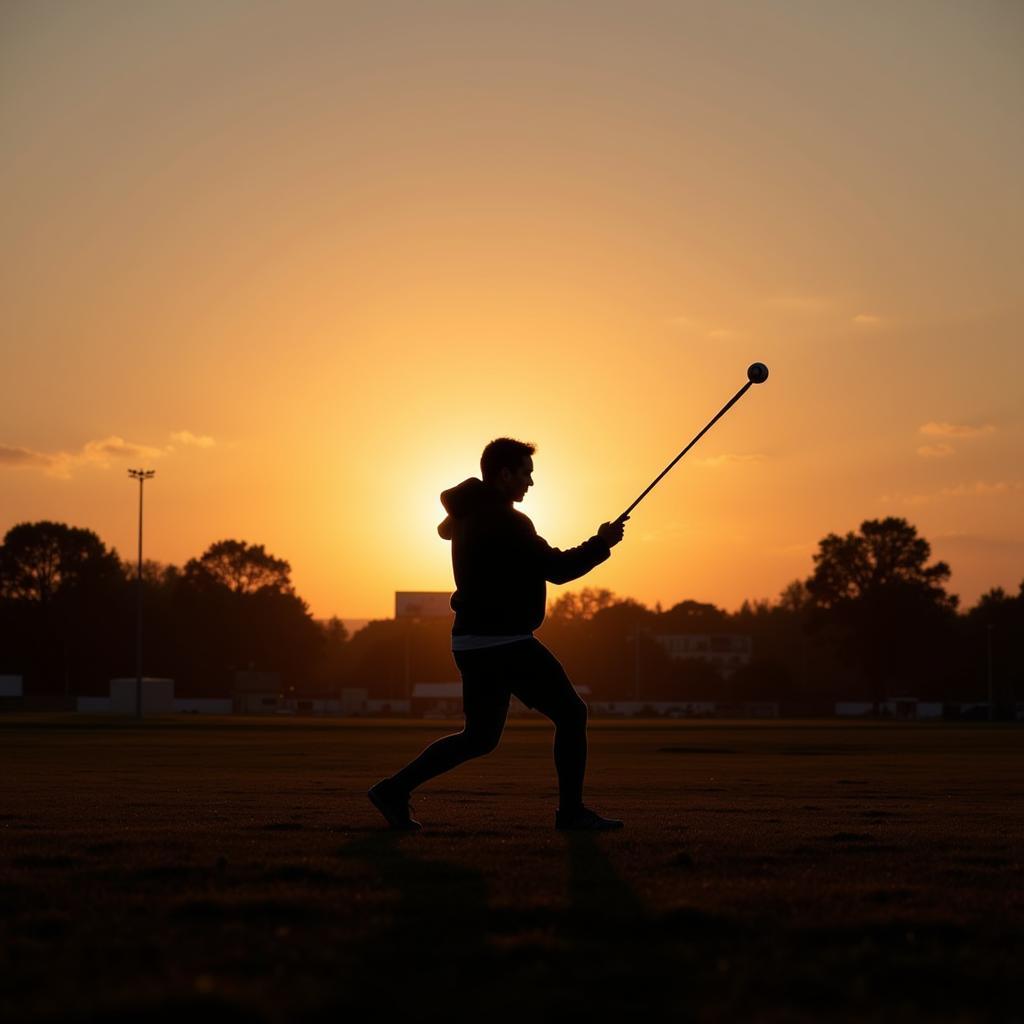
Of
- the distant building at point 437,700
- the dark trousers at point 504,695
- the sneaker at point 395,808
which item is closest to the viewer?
the dark trousers at point 504,695

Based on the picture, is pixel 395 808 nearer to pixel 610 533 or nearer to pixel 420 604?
pixel 610 533

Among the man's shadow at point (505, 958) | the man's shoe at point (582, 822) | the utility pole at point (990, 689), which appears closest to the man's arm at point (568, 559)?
the man's shoe at point (582, 822)

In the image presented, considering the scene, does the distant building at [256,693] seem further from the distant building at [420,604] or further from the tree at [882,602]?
the tree at [882,602]

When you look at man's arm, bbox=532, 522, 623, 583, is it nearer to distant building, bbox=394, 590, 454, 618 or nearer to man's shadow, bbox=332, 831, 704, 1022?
man's shadow, bbox=332, 831, 704, 1022

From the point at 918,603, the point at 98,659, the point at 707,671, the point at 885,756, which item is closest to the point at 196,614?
the point at 98,659

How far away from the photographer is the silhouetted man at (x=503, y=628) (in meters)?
8.87

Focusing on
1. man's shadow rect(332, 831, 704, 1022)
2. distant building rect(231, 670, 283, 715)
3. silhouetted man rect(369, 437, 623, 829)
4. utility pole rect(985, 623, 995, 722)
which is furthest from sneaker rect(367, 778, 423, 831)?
distant building rect(231, 670, 283, 715)

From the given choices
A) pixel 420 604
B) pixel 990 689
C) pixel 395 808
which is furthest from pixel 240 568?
pixel 395 808

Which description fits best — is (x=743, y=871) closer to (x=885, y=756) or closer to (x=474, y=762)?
(x=474, y=762)

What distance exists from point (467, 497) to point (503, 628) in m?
0.84

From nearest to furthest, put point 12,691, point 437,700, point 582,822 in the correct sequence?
point 582,822 < point 12,691 < point 437,700

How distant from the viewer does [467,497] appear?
9.19 meters

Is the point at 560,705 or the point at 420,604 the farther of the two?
the point at 420,604

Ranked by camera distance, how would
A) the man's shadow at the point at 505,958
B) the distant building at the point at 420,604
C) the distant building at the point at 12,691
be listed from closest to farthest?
the man's shadow at the point at 505,958 < the distant building at the point at 12,691 < the distant building at the point at 420,604
